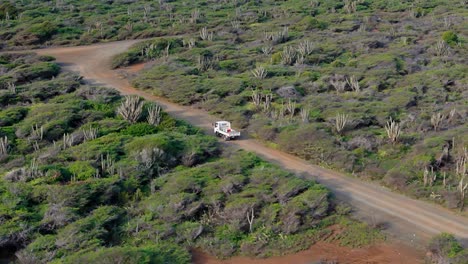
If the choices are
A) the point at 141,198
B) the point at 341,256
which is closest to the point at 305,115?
the point at 141,198

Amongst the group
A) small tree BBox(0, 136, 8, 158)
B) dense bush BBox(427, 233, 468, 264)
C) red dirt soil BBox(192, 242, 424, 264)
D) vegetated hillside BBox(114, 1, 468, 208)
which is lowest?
red dirt soil BBox(192, 242, 424, 264)

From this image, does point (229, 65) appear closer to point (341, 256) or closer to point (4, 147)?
point (4, 147)

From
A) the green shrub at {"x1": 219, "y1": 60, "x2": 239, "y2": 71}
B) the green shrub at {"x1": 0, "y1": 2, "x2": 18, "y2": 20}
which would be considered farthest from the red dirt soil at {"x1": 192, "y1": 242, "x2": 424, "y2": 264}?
the green shrub at {"x1": 0, "y1": 2, "x2": 18, "y2": 20}

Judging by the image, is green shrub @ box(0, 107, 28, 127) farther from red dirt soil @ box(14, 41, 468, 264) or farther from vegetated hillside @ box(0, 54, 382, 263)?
red dirt soil @ box(14, 41, 468, 264)

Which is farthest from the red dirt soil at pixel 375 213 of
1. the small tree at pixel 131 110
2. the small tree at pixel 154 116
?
the small tree at pixel 131 110

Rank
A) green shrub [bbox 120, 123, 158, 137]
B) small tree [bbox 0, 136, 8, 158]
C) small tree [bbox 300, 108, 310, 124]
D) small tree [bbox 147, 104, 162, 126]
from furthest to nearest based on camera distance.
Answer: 1. small tree [bbox 300, 108, 310, 124]
2. small tree [bbox 147, 104, 162, 126]
3. green shrub [bbox 120, 123, 158, 137]
4. small tree [bbox 0, 136, 8, 158]

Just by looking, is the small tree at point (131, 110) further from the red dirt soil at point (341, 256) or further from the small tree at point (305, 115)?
the red dirt soil at point (341, 256)
